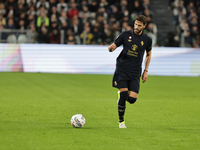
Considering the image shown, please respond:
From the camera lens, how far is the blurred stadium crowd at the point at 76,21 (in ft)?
62.0

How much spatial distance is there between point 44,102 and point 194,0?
16.8 m

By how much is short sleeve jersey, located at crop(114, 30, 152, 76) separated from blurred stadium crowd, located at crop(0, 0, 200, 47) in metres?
11.7

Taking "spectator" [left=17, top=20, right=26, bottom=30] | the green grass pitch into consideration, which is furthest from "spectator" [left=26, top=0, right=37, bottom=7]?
the green grass pitch

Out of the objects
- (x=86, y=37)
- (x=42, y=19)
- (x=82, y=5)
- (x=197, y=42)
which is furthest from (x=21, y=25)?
(x=197, y=42)

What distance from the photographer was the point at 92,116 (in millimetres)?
8516

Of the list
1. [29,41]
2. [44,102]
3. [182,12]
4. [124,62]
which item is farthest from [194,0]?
[124,62]

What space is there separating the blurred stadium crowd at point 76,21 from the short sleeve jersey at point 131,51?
11705mm

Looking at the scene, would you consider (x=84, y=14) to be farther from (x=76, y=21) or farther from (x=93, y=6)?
(x=76, y=21)

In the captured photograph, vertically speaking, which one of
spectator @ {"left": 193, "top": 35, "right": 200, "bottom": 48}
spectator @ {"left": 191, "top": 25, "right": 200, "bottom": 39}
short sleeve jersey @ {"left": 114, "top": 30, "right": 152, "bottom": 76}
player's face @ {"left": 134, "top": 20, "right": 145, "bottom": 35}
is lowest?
spectator @ {"left": 193, "top": 35, "right": 200, "bottom": 48}

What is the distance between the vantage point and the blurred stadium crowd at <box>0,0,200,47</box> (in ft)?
62.0

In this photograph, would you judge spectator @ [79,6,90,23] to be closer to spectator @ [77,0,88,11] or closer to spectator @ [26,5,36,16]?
spectator @ [77,0,88,11]

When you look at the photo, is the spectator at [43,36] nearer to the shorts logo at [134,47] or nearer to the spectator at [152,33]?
the spectator at [152,33]

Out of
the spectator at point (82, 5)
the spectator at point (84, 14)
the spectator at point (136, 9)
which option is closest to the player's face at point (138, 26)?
the spectator at point (84, 14)

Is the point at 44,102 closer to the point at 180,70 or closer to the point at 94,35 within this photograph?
the point at 94,35
